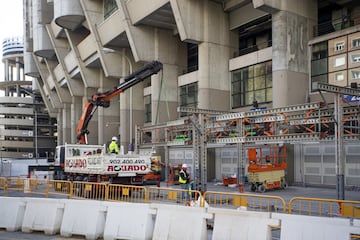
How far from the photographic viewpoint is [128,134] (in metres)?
38.8

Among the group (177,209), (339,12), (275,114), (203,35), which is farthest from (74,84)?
(177,209)

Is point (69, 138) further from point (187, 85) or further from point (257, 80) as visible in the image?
point (257, 80)

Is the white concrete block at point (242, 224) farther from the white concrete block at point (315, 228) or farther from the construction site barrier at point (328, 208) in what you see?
the construction site barrier at point (328, 208)

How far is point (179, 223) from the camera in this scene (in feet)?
29.4

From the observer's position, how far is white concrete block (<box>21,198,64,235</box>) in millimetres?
10438

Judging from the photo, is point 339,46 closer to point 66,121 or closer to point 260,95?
point 260,95

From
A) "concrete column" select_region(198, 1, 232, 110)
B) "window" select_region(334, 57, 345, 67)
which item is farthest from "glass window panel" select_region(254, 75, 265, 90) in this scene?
"window" select_region(334, 57, 345, 67)

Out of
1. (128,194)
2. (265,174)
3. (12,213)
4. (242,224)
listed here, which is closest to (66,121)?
(265,174)

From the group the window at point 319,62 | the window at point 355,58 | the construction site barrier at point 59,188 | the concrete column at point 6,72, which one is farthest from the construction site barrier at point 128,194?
the concrete column at point 6,72

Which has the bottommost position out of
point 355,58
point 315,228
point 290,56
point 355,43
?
point 315,228

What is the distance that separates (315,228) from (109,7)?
110 feet

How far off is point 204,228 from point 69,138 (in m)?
54.6

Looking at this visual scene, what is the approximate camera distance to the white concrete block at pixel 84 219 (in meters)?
9.82

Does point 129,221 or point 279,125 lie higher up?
point 279,125
